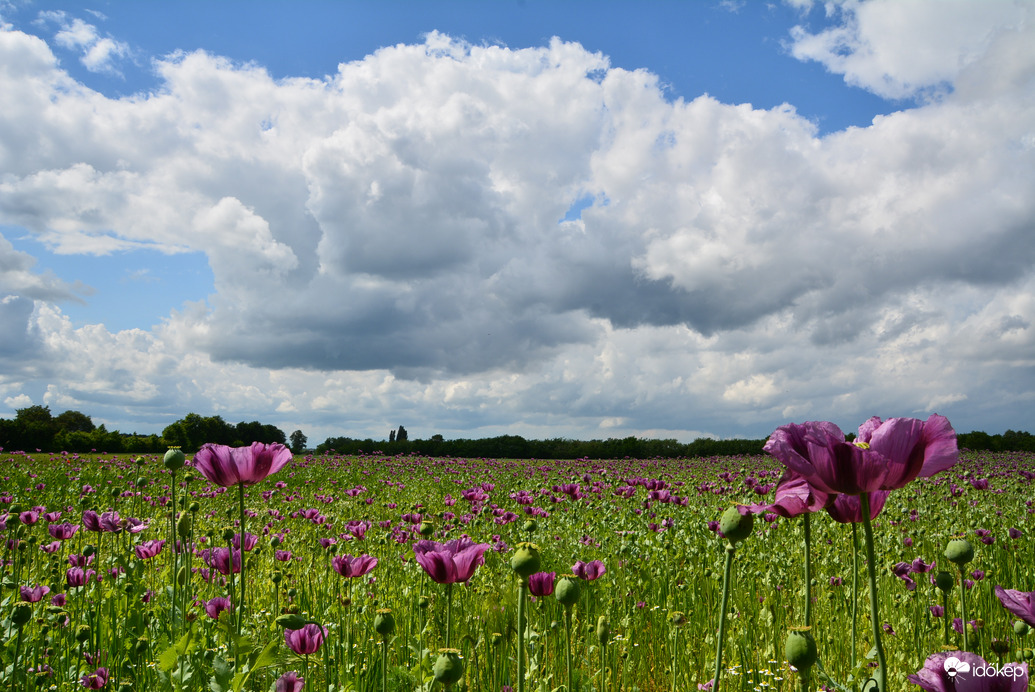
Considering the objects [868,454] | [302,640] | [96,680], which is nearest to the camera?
[868,454]

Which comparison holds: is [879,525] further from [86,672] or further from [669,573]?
[86,672]

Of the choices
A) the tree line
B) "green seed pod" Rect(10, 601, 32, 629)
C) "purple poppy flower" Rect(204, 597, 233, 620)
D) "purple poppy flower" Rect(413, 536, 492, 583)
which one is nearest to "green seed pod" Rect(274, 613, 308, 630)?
"purple poppy flower" Rect(413, 536, 492, 583)

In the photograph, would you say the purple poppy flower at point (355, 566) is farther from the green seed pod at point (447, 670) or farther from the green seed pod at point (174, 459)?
the green seed pod at point (447, 670)

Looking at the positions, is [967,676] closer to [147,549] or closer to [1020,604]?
[1020,604]

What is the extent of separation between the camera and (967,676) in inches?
41.7

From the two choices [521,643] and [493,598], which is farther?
[493,598]

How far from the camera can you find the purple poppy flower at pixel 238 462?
233 cm

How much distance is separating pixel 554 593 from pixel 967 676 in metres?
1.78

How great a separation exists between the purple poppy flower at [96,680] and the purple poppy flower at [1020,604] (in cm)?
323

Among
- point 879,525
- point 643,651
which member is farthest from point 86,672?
point 879,525

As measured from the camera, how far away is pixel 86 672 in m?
2.93

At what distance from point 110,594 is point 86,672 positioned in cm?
74

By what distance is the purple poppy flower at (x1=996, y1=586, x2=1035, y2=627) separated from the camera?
136 cm

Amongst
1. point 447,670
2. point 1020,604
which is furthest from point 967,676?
point 447,670
